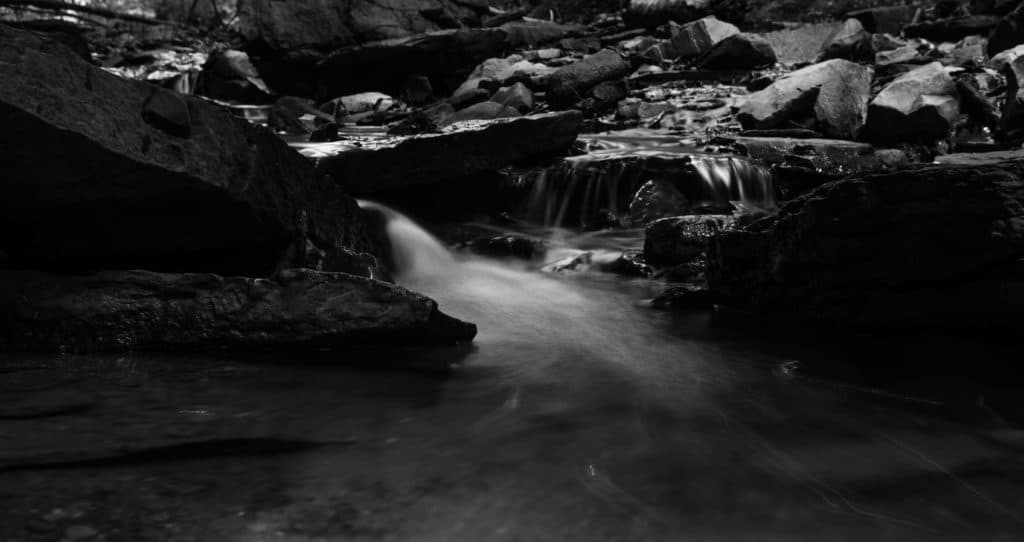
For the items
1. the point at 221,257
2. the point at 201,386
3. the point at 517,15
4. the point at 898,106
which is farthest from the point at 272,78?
the point at 201,386

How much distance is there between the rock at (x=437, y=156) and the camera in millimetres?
8414

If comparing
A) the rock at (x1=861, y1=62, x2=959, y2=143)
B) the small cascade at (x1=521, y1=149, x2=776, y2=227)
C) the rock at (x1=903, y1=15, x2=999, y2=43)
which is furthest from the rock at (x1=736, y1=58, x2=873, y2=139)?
the rock at (x1=903, y1=15, x2=999, y2=43)

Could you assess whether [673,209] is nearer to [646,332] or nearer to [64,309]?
[646,332]

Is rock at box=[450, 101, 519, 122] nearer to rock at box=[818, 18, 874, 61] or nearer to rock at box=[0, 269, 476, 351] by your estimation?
rock at box=[818, 18, 874, 61]

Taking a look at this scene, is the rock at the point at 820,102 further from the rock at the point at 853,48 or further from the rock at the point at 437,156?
the rock at the point at 437,156

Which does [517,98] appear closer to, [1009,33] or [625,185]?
[625,185]

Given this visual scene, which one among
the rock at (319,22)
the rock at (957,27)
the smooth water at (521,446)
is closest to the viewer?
the smooth water at (521,446)

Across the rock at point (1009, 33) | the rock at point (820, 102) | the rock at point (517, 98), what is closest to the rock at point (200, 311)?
the rock at point (820, 102)

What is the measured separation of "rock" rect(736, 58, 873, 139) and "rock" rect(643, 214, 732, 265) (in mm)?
5818

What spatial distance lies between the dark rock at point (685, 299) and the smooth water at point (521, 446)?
3.32 ft

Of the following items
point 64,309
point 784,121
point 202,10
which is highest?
point 202,10

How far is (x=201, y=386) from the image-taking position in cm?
336

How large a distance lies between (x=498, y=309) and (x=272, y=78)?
1855 centimetres

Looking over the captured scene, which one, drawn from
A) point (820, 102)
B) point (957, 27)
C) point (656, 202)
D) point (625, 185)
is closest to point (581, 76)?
point (820, 102)
